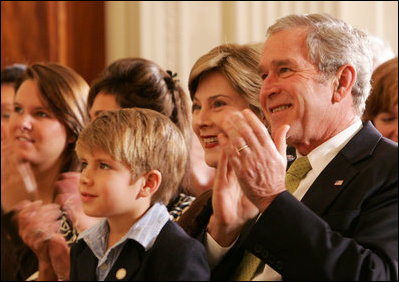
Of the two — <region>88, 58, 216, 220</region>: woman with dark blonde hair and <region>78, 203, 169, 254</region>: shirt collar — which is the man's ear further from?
<region>88, 58, 216, 220</region>: woman with dark blonde hair

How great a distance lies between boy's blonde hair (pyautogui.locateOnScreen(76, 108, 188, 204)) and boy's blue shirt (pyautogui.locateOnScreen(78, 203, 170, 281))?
0.10 m

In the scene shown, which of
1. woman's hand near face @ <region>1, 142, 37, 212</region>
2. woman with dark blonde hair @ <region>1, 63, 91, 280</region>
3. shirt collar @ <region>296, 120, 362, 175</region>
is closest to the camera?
shirt collar @ <region>296, 120, 362, 175</region>

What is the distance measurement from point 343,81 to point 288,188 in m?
0.36

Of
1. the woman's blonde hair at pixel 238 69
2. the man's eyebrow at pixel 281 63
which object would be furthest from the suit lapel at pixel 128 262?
the woman's blonde hair at pixel 238 69

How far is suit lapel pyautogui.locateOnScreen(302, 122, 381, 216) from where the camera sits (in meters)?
2.19

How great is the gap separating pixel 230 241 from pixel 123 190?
35 cm

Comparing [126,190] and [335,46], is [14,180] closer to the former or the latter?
[126,190]

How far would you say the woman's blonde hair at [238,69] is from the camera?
9.29 feet

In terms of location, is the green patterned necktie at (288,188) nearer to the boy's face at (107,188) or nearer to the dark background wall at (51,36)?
the boy's face at (107,188)

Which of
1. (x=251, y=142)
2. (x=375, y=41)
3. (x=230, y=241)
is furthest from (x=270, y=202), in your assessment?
(x=375, y=41)

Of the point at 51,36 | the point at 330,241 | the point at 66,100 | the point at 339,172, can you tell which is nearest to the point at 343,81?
the point at 339,172

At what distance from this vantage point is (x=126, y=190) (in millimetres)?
2404

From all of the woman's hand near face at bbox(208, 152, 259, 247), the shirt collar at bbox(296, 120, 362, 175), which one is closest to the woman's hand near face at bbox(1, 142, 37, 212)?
the woman's hand near face at bbox(208, 152, 259, 247)

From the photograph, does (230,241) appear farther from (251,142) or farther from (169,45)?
(169,45)
